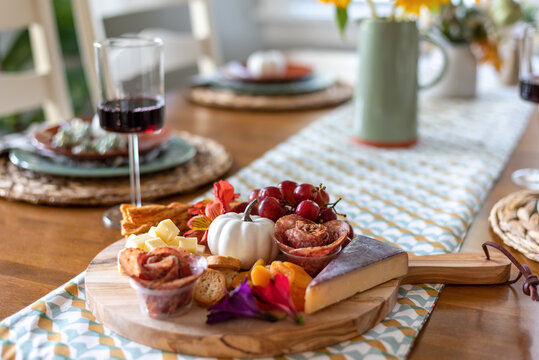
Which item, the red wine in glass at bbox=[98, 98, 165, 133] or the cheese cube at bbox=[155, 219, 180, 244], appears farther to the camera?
the red wine in glass at bbox=[98, 98, 165, 133]

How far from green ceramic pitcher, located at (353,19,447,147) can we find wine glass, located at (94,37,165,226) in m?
0.50

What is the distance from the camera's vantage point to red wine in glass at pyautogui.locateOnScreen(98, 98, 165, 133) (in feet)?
3.22

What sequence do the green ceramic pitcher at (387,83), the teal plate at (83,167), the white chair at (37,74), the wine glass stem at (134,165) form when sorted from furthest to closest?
the white chair at (37,74) < the green ceramic pitcher at (387,83) < the teal plate at (83,167) < the wine glass stem at (134,165)

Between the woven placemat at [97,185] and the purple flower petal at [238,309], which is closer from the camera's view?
the purple flower petal at [238,309]

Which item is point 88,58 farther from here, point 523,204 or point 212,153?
point 523,204

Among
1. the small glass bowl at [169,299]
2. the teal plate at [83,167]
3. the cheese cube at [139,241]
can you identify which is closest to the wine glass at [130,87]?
the teal plate at [83,167]

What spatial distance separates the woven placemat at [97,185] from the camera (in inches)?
42.1

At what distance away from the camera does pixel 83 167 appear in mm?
1162

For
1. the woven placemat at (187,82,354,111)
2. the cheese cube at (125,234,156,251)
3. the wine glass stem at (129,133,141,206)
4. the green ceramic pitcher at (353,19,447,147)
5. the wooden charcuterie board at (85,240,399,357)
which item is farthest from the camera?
the woven placemat at (187,82,354,111)

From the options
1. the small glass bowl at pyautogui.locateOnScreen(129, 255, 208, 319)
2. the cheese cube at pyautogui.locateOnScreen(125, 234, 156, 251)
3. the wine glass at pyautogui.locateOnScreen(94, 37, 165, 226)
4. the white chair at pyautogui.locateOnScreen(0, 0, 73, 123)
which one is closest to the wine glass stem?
the wine glass at pyautogui.locateOnScreen(94, 37, 165, 226)

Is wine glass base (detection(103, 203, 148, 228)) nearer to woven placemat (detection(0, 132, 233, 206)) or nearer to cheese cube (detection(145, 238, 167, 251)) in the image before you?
woven placemat (detection(0, 132, 233, 206))

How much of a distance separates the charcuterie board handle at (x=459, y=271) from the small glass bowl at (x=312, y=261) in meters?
0.13

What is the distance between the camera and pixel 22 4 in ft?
5.19

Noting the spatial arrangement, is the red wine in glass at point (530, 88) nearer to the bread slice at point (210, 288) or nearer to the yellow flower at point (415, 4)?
the yellow flower at point (415, 4)
